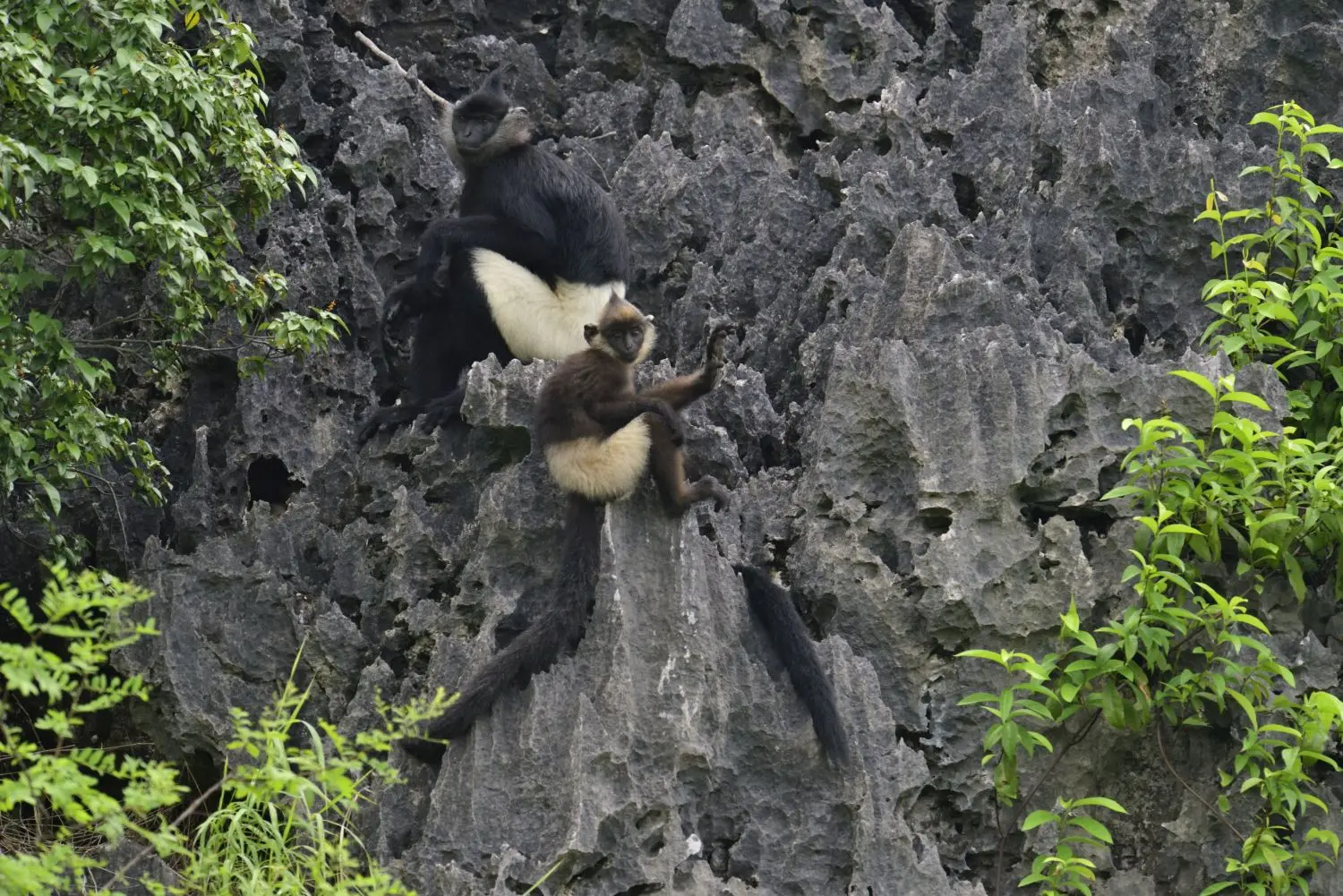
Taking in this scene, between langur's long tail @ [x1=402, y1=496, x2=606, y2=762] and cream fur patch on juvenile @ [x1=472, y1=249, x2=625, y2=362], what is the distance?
1.67 m

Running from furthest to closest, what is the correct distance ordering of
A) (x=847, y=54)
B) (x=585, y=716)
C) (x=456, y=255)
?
(x=847, y=54) < (x=456, y=255) < (x=585, y=716)

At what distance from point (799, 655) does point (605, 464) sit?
92 cm

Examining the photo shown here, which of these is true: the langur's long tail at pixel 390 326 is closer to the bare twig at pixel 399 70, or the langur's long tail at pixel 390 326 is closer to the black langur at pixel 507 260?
the black langur at pixel 507 260

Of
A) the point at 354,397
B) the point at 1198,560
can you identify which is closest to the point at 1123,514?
the point at 1198,560

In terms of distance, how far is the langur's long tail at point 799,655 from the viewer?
18.9 feet

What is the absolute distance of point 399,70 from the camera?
884 cm

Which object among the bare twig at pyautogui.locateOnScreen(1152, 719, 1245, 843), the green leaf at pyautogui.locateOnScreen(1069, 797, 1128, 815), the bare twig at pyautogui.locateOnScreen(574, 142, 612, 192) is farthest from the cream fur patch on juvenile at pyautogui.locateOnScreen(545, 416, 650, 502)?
the bare twig at pyautogui.locateOnScreen(574, 142, 612, 192)

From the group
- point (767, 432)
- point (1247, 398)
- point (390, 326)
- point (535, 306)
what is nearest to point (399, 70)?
point (390, 326)

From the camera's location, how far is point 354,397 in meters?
7.86

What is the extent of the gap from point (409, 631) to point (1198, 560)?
2.95 metres

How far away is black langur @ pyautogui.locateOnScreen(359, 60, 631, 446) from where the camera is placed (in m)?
7.55

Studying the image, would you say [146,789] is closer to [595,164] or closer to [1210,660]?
[1210,660]

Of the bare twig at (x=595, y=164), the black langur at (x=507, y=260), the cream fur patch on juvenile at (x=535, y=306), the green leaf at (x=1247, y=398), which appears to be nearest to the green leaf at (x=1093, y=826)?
the green leaf at (x=1247, y=398)

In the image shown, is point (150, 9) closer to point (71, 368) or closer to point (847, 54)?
point (71, 368)
